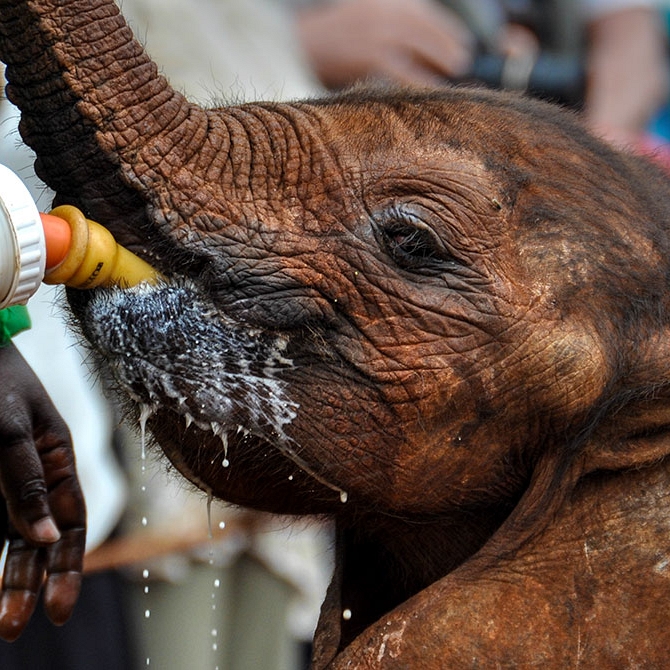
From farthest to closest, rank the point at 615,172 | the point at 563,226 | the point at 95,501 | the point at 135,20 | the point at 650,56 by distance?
1. the point at 650,56
2. the point at 135,20
3. the point at 95,501
4. the point at 615,172
5. the point at 563,226

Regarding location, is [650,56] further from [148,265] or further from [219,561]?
[148,265]

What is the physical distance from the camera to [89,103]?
232cm

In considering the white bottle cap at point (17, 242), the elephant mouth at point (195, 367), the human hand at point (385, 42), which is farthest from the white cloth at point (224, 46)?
the white bottle cap at point (17, 242)

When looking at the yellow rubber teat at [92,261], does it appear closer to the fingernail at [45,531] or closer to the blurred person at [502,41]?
the fingernail at [45,531]

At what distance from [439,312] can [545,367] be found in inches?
8.0

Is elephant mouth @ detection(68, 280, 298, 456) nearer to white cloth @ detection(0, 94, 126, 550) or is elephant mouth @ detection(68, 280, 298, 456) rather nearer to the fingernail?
the fingernail

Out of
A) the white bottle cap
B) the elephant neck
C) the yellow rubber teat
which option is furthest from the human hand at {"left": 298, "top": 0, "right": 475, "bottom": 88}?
the white bottle cap

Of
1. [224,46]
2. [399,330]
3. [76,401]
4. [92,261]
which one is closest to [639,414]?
[399,330]

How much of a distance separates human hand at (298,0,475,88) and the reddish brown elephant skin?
293 cm

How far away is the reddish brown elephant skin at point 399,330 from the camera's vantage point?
2381mm

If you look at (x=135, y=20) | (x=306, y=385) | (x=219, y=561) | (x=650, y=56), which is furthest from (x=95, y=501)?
(x=650, y=56)

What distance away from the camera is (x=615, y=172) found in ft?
8.90

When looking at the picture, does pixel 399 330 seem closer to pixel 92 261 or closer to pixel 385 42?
pixel 92 261

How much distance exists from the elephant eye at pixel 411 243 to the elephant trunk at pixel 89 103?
371 millimetres
